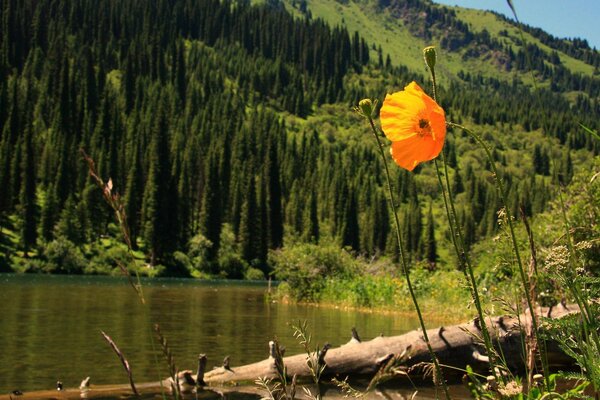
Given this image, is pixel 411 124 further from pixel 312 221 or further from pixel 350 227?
pixel 350 227

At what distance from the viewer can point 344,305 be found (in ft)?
109

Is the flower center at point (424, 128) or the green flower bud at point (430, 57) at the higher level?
the green flower bud at point (430, 57)

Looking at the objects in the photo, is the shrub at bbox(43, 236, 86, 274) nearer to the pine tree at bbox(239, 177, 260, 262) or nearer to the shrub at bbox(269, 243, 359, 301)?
the pine tree at bbox(239, 177, 260, 262)

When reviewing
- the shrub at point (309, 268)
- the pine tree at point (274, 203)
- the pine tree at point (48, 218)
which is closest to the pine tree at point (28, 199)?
the pine tree at point (48, 218)

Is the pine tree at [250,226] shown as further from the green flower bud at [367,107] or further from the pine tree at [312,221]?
the green flower bud at [367,107]

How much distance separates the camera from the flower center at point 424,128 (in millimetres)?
2096

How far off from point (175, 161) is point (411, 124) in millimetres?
122651

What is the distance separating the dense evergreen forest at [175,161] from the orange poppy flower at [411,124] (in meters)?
65.2

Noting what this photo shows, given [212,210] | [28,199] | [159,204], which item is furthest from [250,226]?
[28,199]

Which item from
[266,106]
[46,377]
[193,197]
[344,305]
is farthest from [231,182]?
[46,377]

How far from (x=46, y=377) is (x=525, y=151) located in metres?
199

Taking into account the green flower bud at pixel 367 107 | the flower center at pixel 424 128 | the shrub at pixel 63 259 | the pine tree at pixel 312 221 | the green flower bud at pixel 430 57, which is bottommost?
the shrub at pixel 63 259

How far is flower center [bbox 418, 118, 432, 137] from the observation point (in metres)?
2.10

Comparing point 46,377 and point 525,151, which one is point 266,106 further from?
point 46,377
